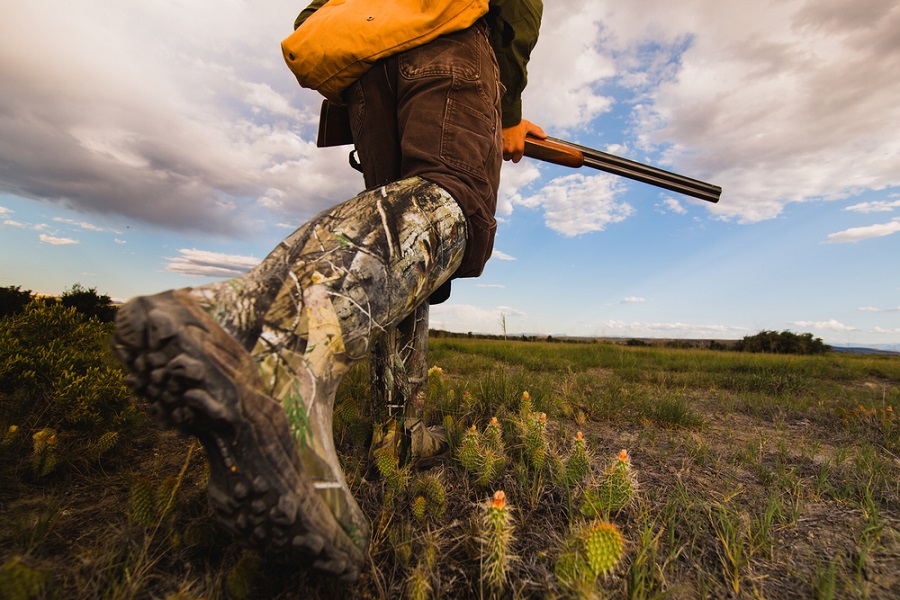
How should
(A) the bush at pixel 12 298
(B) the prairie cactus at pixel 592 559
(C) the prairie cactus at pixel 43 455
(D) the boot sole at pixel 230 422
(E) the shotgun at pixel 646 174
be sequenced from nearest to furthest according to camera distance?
(D) the boot sole at pixel 230 422 → (B) the prairie cactus at pixel 592 559 → (C) the prairie cactus at pixel 43 455 → (A) the bush at pixel 12 298 → (E) the shotgun at pixel 646 174

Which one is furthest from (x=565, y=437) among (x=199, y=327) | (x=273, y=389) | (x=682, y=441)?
(x=199, y=327)

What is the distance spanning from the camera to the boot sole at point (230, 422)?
2.25ft

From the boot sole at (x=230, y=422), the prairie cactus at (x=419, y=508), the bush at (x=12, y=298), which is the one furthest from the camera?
the bush at (x=12, y=298)

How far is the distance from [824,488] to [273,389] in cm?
203

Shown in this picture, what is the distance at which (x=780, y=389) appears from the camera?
14.6 feet

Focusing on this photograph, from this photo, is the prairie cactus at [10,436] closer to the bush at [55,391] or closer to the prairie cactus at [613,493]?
the bush at [55,391]

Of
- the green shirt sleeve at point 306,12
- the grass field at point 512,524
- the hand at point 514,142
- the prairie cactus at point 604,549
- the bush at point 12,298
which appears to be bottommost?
the grass field at point 512,524

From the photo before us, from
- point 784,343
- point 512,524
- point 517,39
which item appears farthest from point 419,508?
point 784,343

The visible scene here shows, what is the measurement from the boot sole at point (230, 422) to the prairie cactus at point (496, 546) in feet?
1.10

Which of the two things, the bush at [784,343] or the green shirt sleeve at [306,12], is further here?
the bush at [784,343]

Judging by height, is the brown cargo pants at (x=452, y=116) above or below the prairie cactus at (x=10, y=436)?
above

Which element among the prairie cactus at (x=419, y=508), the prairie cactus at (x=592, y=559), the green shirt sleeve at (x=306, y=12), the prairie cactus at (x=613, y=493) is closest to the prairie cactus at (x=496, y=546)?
the prairie cactus at (x=592, y=559)

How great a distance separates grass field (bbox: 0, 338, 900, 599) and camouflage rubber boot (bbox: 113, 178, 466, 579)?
0.82 feet

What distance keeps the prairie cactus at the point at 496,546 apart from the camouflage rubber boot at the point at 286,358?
0.31 meters
